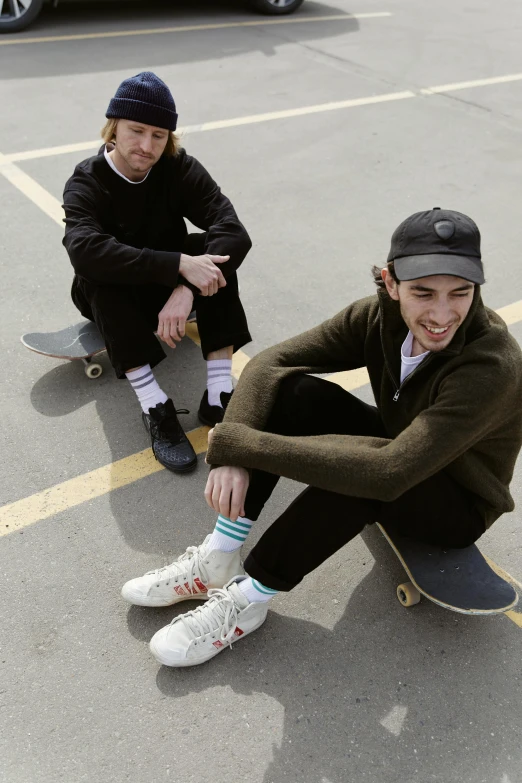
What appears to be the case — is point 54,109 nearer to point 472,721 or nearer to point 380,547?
point 380,547

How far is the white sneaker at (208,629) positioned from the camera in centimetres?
252

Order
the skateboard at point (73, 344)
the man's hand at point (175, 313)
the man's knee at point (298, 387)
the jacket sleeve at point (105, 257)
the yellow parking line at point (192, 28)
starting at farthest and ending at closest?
the yellow parking line at point (192, 28) → the skateboard at point (73, 344) → the man's hand at point (175, 313) → the jacket sleeve at point (105, 257) → the man's knee at point (298, 387)

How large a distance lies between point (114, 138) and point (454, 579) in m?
2.39

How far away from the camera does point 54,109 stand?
6820 millimetres

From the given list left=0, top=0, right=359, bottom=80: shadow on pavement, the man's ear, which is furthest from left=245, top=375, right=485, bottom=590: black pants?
left=0, top=0, right=359, bottom=80: shadow on pavement

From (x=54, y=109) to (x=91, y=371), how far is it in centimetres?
398

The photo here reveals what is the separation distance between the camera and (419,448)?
88.0 inches

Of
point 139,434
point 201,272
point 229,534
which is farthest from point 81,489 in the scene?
point 201,272

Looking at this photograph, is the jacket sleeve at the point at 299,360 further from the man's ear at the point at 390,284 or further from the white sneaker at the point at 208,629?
the white sneaker at the point at 208,629

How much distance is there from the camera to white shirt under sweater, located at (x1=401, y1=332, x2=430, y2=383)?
8.09ft

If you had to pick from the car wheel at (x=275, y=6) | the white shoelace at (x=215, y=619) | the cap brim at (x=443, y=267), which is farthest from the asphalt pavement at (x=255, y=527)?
the car wheel at (x=275, y=6)

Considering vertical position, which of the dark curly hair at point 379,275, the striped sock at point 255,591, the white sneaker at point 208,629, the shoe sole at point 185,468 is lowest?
the shoe sole at point 185,468

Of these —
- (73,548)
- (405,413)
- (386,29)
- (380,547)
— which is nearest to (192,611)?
(73,548)

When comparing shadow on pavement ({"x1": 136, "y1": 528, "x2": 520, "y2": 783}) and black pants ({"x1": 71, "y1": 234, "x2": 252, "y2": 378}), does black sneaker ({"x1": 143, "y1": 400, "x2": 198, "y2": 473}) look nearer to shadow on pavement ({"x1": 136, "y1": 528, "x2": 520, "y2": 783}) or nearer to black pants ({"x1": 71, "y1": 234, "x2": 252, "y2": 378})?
black pants ({"x1": 71, "y1": 234, "x2": 252, "y2": 378})
